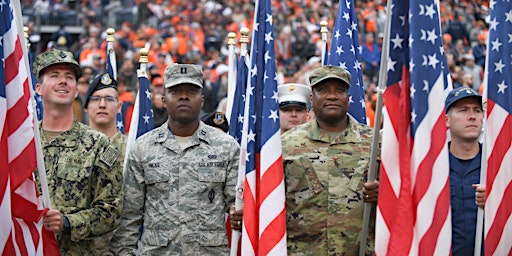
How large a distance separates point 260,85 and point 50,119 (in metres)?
1.50

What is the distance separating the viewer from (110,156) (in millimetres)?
7535

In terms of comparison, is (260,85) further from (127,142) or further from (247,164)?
(127,142)

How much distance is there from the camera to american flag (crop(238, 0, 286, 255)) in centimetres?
706

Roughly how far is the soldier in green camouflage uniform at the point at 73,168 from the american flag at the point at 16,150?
9.3 inches

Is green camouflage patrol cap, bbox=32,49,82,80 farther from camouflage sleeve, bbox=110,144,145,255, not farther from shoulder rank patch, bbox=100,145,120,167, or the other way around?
camouflage sleeve, bbox=110,144,145,255

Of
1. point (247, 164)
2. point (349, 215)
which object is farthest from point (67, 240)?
point (349, 215)

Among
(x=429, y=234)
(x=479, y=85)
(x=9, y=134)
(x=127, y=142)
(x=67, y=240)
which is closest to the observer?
(x=429, y=234)

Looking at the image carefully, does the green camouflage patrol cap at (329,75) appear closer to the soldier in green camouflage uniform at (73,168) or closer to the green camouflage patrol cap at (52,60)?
the soldier in green camouflage uniform at (73,168)

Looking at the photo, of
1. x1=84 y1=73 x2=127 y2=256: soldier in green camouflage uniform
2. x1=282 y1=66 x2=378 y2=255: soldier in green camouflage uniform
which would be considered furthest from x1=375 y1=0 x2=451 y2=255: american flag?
x1=84 y1=73 x2=127 y2=256: soldier in green camouflage uniform

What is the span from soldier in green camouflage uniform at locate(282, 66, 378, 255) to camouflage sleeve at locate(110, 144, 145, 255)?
105 centimetres

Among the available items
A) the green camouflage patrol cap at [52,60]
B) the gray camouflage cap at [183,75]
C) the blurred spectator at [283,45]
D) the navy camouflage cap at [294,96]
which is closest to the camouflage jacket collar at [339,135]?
the gray camouflage cap at [183,75]

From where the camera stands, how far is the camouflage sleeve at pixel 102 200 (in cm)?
727

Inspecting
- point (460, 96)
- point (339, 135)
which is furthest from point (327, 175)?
point (460, 96)

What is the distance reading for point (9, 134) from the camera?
700 cm
